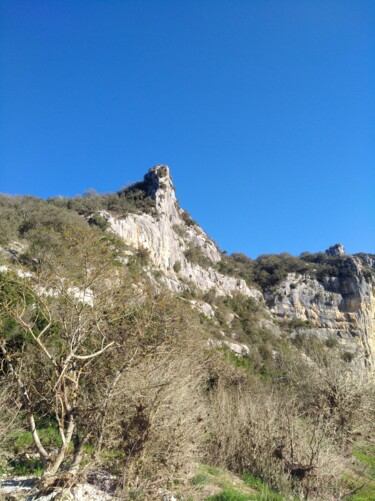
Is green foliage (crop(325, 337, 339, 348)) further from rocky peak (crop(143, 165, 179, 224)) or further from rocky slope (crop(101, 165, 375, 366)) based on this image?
rocky peak (crop(143, 165, 179, 224))

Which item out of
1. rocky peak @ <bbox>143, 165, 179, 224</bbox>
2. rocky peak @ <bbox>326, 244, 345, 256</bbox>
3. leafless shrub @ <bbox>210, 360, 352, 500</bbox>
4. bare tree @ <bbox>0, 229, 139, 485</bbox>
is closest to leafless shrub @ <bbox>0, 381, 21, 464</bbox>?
bare tree @ <bbox>0, 229, 139, 485</bbox>

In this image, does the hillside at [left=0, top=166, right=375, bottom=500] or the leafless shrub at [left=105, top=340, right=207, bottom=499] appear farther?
the leafless shrub at [left=105, top=340, right=207, bottom=499]

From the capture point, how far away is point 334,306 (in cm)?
6000

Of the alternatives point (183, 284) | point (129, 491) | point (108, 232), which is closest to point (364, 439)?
point (129, 491)

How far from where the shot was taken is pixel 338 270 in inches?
2512

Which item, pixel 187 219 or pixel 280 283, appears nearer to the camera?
pixel 187 219

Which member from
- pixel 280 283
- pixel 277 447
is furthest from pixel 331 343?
pixel 277 447

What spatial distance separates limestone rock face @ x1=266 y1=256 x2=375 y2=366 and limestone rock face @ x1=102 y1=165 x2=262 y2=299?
5428mm

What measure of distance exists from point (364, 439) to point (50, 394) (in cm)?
1257

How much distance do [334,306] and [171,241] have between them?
107 feet

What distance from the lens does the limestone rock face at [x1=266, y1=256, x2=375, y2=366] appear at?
57094 mm

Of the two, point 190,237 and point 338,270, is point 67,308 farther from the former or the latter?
point 338,270

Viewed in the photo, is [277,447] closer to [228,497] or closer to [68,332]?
[228,497]

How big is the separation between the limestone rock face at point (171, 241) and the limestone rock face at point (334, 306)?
5.43m
